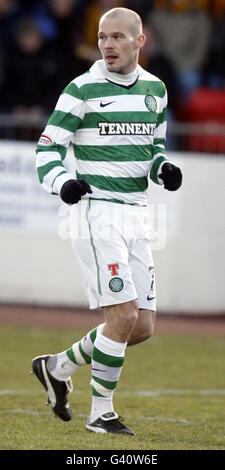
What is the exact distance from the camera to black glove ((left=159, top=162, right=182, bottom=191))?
24.3ft

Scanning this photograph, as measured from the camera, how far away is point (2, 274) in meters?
14.5

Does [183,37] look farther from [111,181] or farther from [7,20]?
[111,181]

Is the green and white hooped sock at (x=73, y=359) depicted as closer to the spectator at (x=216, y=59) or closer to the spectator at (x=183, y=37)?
the spectator at (x=216, y=59)

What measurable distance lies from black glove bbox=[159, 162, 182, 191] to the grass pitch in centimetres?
159

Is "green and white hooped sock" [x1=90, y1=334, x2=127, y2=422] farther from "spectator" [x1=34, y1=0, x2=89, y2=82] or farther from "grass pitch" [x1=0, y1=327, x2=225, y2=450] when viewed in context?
"spectator" [x1=34, y1=0, x2=89, y2=82]

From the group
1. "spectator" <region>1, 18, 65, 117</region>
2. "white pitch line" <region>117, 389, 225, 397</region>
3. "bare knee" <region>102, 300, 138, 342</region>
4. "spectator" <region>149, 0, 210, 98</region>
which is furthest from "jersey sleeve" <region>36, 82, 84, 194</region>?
"spectator" <region>149, 0, 210, 98</region>

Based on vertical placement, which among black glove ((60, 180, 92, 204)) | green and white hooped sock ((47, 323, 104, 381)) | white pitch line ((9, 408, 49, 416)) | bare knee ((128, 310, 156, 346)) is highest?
black glove ((60, 180, 92, 204))

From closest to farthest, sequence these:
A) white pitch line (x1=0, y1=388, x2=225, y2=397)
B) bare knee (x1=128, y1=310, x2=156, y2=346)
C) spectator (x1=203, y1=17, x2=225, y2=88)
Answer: bare knee (x1=128, y1=310, x2=156, y2=346), white pitch line (x1=0, y1=388, x2=225, y2=397), spectator (x1=203, y1=17, x2=225, y2=88)

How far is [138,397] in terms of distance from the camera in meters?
9.41

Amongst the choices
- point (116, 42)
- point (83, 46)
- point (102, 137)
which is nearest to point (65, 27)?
point (83, 46)

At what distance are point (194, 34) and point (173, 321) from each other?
446cm

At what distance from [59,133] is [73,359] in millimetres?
1533

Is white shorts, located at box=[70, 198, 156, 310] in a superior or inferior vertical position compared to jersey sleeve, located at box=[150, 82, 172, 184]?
inferior
